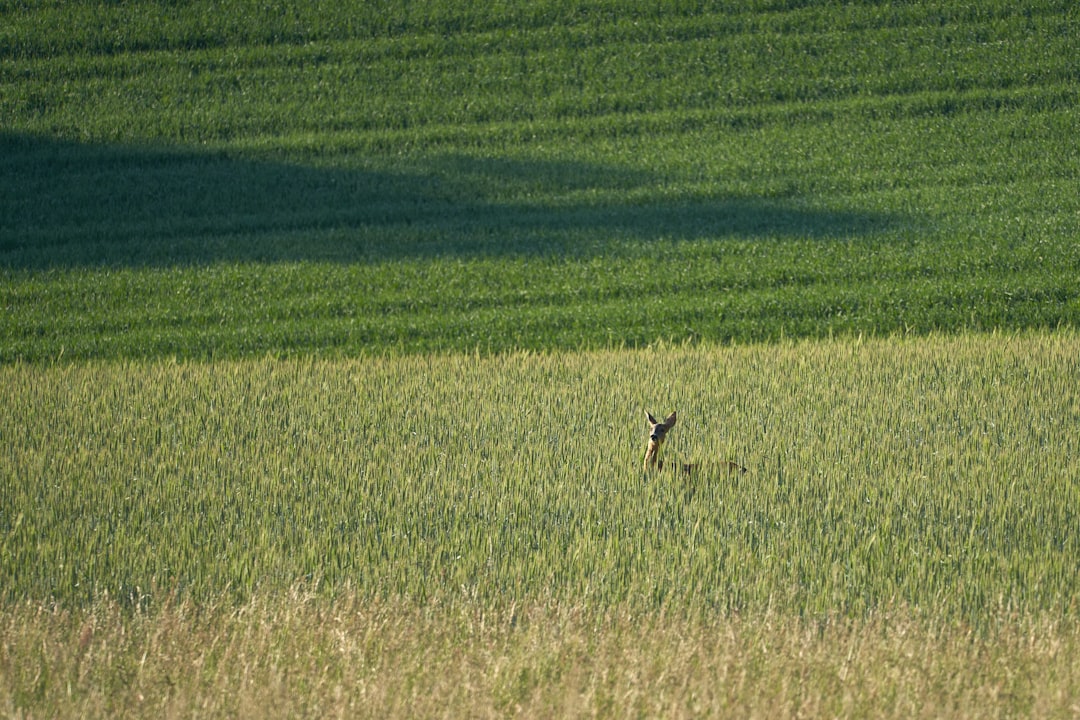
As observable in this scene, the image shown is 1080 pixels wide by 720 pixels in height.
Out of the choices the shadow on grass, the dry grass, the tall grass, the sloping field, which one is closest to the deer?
the tall grass

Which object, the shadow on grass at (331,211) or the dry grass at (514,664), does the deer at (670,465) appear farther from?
the shadow on grass at (331,211)

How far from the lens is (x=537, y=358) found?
11375 mm

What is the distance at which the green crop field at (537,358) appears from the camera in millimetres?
4508

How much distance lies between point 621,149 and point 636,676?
17.2m

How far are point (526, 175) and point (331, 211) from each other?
11.8 feet

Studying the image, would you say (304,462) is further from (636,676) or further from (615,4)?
(615,4)

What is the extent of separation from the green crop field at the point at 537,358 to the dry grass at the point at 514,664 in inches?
0.9

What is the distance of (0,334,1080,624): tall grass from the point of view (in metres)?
5.32

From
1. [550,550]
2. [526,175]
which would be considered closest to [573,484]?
[550,550]

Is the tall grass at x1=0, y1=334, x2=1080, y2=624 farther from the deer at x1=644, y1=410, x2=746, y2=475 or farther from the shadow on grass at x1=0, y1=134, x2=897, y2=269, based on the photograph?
the shadow on grass at x1=0, y1=134, x2=897, y2=269

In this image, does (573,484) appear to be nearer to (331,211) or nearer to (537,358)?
(537,358)

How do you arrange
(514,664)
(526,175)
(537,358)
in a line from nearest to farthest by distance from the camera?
(514,664)
(537,358)
(526,175)

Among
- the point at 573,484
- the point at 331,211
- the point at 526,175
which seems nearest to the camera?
the point at 573,484

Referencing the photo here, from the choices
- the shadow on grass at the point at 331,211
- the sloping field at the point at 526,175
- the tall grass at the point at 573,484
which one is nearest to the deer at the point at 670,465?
the tall grass at the point at 573,484
